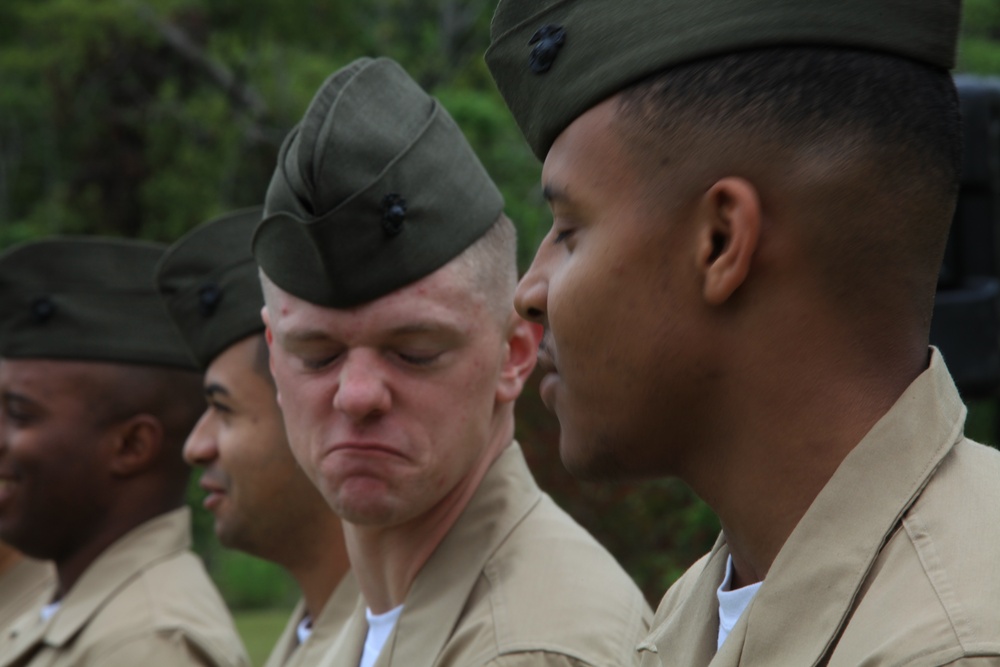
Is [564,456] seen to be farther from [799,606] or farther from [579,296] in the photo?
[799,606]

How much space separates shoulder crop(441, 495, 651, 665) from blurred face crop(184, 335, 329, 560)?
1.07m

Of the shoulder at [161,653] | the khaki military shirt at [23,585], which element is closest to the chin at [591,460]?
the shoulder at [161,653]

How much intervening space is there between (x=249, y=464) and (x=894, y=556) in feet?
8.81

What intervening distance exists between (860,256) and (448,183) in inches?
68.2

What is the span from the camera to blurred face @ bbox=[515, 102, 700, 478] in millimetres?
1817

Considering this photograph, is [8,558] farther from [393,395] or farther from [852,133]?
[852,133]

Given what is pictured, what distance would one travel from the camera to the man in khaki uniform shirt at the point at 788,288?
1.71 m

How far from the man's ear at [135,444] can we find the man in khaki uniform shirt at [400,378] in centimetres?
170

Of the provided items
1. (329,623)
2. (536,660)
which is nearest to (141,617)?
(329,623)

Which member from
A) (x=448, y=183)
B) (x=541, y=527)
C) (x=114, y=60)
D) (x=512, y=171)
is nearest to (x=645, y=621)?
(x=541, y=527)

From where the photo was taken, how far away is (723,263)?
69.1 inches

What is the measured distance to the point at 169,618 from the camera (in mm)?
4336

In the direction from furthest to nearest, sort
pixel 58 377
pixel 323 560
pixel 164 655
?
pixel 58 377, pixel 164 655, pixel 323 560

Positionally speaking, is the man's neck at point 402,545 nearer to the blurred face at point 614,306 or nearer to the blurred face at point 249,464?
the blurred face at point 249,464
